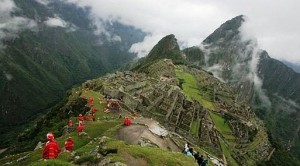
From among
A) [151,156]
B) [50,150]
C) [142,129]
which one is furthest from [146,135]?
[50,150]

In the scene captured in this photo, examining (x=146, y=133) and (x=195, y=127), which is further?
(x=195, y=127)

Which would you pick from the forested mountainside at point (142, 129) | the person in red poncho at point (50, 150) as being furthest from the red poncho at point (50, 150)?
the forested mountainside at point (142, 129)

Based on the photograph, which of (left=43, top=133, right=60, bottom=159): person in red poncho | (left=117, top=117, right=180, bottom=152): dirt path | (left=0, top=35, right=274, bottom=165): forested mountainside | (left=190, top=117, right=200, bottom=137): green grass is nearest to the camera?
(left=43, top=133, right=60, bottom=159): person in red poncho

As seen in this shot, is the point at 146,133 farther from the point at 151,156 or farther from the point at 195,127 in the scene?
the point at 195,127

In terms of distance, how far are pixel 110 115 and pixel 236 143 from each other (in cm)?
10163

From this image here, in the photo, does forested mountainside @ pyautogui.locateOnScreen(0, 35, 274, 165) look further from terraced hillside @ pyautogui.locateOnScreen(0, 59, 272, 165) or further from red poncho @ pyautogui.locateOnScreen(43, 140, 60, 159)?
red poncho @ pyautogui.locateOnScreen(43, 140, 60, 159)

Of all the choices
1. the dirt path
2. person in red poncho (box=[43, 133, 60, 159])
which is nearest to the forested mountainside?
the dirt path

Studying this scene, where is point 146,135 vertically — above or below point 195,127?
above

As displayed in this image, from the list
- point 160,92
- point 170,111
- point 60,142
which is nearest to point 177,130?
point 170,111

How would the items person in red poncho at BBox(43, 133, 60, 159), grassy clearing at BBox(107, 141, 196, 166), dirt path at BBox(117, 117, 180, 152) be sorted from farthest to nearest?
dirt path at BBox(117, 117, 180, 152), grassy clearing at BBox(107, 141, 196, 166), person in red poncho at BBox(43, 133, 60, 159)

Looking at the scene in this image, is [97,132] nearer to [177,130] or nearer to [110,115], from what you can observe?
[110,115]

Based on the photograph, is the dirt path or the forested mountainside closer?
the forested mountainside

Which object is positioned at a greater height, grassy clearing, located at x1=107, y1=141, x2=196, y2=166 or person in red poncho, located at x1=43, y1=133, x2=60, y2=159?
grassy clearing, located at x1=107, y1=141, x2=196, y2=166

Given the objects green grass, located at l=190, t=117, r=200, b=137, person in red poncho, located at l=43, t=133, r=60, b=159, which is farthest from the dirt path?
green grass, located at l=190, t=117, r=200, b=137
